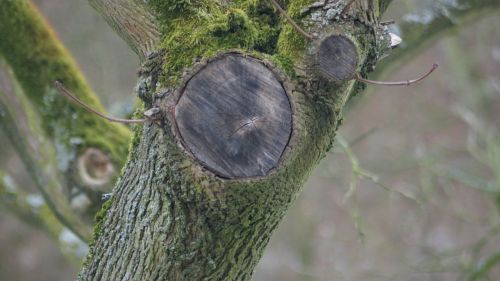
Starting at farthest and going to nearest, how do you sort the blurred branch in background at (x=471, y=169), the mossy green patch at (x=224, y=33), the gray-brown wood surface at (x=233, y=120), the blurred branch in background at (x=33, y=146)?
the blurred branch in background at (x=471, y=169), the blurred branch in background at (x=33, y=146), the mossy green patch at (x=224, y=33), the gray-brown wood surface at (x=233, y=120)

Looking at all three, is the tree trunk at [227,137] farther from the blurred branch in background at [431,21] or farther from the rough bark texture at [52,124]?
the blurred branch in background at [431,21]

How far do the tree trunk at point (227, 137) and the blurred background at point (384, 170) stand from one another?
4.42m

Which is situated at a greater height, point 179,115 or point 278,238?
point 179,115

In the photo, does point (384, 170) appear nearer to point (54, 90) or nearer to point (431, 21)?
point (431, 21)

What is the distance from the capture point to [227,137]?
6.13 feet

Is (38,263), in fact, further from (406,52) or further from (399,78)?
(406,52)

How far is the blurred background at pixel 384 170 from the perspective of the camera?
314 inches

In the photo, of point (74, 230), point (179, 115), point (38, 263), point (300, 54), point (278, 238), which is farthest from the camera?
point (278, 238)

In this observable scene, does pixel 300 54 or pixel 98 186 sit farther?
pixel 98 186

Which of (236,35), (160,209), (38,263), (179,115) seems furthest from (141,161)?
(38,263)

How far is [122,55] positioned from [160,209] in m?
6.93

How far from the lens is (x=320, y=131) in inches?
80.7

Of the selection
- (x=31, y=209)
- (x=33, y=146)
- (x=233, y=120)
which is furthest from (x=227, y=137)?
(x=31, y=209)

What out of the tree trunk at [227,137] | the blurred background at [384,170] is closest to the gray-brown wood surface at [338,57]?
the tree trunk at [227,137]
